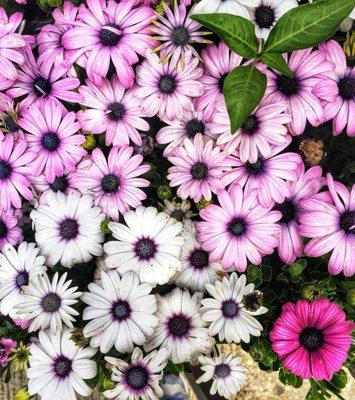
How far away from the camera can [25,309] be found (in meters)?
0.64

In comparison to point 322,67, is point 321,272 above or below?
below

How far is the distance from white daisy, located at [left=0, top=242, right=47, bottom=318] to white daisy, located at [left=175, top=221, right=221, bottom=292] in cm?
19

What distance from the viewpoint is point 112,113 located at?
26.0 inches

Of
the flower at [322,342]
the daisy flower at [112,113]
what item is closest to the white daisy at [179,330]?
the flower at [322,342]

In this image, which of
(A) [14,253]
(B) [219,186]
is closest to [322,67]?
(B) [219,186]

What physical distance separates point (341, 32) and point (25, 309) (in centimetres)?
56

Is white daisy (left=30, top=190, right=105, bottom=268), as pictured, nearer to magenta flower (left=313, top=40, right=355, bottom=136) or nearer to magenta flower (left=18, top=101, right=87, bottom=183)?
magenta flower (left=18, top=101, right=87, bottom=183)

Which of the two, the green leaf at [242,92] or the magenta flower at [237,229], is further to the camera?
the magenta flower at [237,229]

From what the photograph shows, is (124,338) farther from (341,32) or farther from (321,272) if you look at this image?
(341,32)

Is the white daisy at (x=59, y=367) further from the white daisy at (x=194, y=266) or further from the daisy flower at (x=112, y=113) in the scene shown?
the daisy flower at (x=112, y=113)

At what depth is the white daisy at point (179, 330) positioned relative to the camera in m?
0.67

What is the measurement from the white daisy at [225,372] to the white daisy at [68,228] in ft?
0.73

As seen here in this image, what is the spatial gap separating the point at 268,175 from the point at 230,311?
0.19 metres

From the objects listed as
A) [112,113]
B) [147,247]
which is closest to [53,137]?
[112,113]
